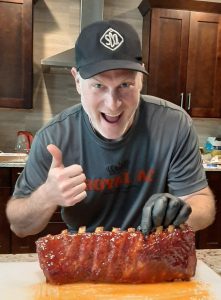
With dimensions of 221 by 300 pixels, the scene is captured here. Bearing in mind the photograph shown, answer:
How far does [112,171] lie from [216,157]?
2.12 m

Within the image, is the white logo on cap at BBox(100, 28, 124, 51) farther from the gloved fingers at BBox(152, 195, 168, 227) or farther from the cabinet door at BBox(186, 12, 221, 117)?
the cabinet door at BBox(186, 12, 221, 117)

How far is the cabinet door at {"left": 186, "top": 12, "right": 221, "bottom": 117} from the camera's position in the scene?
10.1 ft

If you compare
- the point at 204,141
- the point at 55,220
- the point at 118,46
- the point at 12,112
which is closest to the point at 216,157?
the point at 204,141

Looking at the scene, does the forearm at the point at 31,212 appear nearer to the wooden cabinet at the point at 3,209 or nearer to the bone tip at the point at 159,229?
the bone tip at the point at 159,229

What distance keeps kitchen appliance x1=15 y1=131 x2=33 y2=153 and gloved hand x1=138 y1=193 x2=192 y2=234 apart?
7.26 feet

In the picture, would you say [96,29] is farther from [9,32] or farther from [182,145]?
[9,32]

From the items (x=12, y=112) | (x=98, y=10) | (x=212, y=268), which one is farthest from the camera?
(x=12, y=112)

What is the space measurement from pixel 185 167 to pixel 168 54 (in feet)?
6.51

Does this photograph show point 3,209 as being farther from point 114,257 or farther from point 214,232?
point 114,257

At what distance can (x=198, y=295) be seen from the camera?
91 cm

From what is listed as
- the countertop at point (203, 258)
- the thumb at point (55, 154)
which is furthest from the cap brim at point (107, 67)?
the countertop at point (203, 258)

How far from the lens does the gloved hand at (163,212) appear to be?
89 centimetres

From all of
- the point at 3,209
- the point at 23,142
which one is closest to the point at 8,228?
the point at 3,209

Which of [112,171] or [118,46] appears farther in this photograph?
[112,171]
